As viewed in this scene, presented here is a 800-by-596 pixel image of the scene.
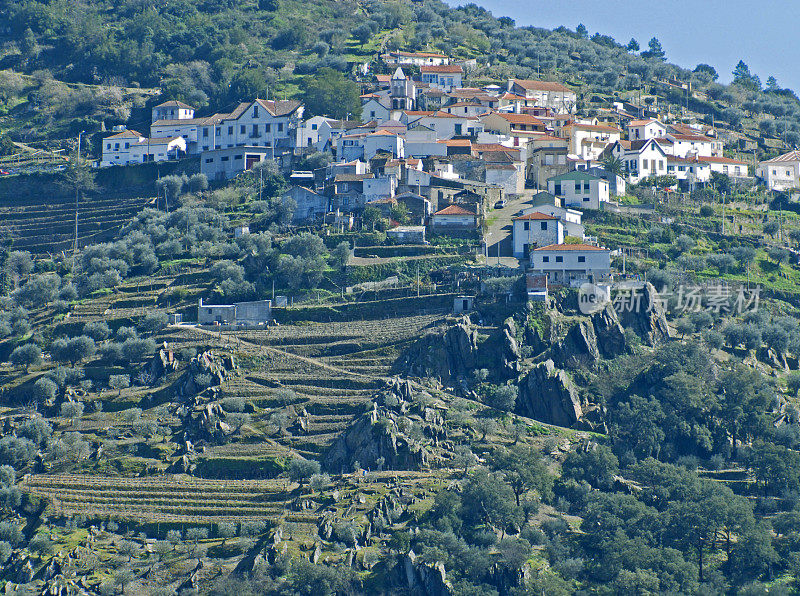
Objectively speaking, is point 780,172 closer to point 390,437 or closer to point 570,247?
point 570,247

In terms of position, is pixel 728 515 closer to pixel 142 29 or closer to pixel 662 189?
pixel 662 189

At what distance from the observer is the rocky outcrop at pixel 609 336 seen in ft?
243

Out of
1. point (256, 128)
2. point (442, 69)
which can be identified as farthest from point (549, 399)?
point (442, 69)

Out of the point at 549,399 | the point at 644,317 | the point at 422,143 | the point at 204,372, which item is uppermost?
the point at 422,143

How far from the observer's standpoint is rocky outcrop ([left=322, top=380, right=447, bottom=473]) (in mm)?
66812

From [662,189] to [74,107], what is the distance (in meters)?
53.9

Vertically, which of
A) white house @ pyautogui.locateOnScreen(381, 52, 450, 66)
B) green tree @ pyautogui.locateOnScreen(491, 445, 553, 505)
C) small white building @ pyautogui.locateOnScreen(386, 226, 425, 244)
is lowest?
green tree @ pyautogui.locateOnScreen(491, 445, 553, 505)

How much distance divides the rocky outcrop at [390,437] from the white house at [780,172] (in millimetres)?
42146

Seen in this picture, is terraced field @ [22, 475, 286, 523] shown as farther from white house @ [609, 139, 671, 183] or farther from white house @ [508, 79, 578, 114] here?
white house @ [508, 79, 578, 114]

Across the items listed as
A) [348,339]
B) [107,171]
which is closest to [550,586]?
[348,339]

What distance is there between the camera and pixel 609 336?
74.2m

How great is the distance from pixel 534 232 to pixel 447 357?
11.9m

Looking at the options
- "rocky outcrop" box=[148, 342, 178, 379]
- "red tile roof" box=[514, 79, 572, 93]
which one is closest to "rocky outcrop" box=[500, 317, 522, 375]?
"rocky outcrop" box=[148, 342, 178, 379]

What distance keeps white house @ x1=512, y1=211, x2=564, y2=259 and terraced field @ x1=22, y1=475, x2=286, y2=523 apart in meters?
22.3
